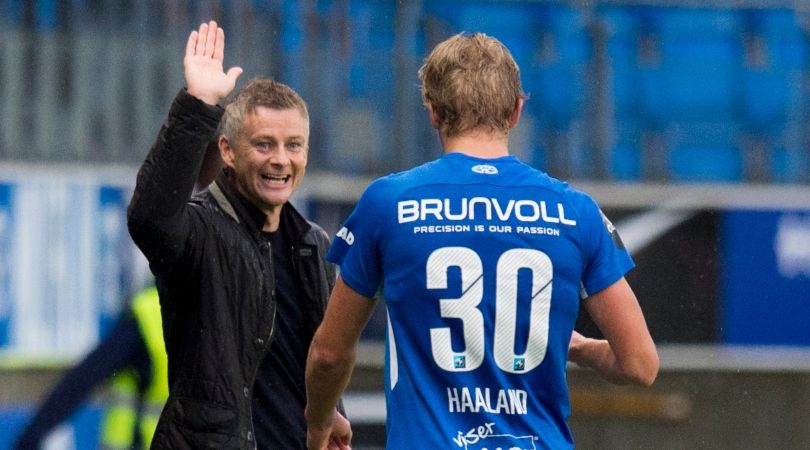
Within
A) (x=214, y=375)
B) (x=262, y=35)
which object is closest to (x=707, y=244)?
(x=262, y=35)

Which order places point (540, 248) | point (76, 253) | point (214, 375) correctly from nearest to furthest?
point (540, 248) → point (214, 375) → point (76, 253)

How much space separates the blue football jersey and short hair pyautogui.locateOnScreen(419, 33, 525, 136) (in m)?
0.07

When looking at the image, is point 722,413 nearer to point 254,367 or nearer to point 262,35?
point 262,35

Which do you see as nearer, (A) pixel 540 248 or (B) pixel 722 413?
(A) pixel 540 248

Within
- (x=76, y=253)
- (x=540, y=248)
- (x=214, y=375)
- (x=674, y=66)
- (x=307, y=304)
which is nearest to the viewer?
(x=540, y=248)

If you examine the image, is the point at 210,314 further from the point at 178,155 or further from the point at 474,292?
the point at 474,292

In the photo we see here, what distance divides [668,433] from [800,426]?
28.0 inches

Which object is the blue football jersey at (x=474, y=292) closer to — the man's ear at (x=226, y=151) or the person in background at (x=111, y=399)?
the man's ear at (x=226, y=151)

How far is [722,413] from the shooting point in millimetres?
7664

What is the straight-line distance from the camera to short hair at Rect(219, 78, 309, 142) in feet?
12.9

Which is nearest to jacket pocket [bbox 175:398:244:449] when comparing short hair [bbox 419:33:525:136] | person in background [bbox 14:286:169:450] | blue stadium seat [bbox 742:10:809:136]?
short hair [bbox 419:33:525:136]

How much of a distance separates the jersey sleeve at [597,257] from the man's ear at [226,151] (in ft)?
4.67

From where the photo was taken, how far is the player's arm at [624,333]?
8.82 ft

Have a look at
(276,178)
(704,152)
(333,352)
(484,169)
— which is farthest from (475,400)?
(704,152)
